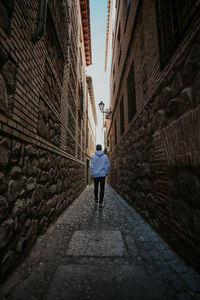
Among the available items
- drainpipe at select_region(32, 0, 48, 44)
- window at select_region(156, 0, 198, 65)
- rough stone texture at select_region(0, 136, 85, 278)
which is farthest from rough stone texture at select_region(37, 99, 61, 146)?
window at select_region(156, 0, 198, 65)

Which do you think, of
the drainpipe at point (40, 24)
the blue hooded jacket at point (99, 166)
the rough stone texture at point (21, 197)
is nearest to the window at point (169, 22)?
the drainpipe at point (40, 24)

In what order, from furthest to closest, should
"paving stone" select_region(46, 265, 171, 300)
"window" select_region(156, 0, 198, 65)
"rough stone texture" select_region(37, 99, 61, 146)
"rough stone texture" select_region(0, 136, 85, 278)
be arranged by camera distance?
"rough stone texture" select_region(37, 99, 61, 146)
"window" select_region(156, 0, 198, 65)
"rough stone texture" select_region(0, 136, 85, 278)
"paving stone" select_region(46, 265, 171, 300)

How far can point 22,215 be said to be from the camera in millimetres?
1791

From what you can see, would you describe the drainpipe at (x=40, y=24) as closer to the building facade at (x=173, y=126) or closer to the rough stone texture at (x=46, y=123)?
the rough stone texture at (x=46, y=123)

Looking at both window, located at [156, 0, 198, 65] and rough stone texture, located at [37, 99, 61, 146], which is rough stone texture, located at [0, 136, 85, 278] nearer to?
rough stone texture, located at [37, 99, 61, 146]

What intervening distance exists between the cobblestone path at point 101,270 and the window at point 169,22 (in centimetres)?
265

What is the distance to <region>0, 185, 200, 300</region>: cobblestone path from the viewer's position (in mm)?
1260

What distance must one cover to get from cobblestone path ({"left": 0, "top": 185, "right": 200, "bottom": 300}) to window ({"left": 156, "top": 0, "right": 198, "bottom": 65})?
265cm

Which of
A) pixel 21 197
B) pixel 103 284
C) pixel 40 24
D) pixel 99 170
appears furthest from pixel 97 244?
pixel 40 24

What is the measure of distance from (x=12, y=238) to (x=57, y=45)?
406 centimetres

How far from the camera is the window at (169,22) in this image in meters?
1.99

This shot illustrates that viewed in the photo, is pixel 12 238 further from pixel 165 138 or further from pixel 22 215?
pixel 165 138

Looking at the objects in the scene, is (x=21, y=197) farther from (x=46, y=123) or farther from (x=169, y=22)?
(x=169, y=22)

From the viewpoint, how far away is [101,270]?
1541 mm
